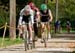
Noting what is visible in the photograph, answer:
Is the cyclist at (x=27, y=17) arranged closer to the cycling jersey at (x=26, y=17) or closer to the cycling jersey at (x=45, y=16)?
the cycling jersey at (x=26, y=17)

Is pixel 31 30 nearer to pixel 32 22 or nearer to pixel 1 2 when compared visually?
pixel 32 22

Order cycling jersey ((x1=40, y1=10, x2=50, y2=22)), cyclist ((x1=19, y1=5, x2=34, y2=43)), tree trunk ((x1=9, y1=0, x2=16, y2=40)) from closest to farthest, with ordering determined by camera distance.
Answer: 1. cyclist ((x1=19, y1=5, x2=34, y2=43))
2. cycling jersey ((x1=40, y1=10, x2=50, y2=22))
3. tree trunk ((x1=9, y1=0, x2=16, y2=40))

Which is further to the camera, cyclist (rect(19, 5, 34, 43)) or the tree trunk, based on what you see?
the tree trunk

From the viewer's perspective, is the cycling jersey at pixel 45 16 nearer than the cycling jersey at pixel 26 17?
No

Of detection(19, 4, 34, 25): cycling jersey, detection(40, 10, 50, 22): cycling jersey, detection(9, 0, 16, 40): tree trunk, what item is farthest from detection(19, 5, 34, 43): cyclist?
detection(9, 0, 16, 40): tree trunk

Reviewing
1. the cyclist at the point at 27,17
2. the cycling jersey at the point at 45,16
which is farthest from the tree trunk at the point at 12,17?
the cyclist at the point at 27,17

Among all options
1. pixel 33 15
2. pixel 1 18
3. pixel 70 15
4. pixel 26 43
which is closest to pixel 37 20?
pixel 33 15

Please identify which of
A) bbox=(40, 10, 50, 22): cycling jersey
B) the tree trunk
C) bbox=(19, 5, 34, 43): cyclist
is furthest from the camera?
the tree trunk

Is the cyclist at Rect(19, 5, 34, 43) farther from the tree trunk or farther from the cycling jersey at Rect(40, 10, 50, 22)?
the tree trunk

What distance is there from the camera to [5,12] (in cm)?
3716

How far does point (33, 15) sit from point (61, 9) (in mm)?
73644

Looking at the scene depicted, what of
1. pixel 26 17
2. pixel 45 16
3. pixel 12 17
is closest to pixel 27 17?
pixel 26 17

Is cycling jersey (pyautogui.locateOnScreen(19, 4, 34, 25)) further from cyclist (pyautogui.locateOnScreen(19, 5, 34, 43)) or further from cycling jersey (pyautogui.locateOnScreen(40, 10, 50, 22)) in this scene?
cycling jersey (pyautogui.locateOnScreen(40, 10, 50, 22))

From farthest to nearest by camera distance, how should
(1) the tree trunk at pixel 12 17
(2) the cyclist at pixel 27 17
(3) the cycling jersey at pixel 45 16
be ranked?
(1) the tree trunk at pixel 12 17, (3) the cycling jersey at pixel 45 16, (2) the cyclist at pixel 27 17
